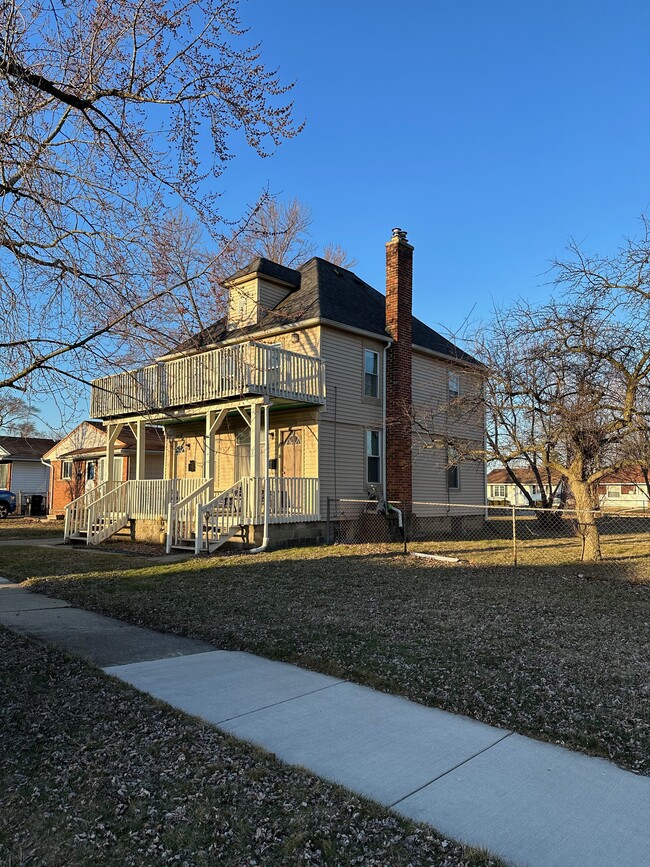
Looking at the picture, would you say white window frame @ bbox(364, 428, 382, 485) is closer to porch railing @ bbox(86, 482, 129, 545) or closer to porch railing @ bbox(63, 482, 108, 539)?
porch railing @ bbox(86, 482, 129, 545)

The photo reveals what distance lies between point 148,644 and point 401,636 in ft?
8.25

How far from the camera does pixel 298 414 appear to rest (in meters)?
16.8

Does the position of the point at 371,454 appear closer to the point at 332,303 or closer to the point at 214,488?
the point at 332,303

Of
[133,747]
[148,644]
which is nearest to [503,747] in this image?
[133,747]

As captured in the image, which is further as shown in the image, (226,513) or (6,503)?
(6,503)

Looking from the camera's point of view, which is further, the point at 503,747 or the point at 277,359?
the point at 277,359

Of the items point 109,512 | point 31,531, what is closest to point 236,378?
point 109,512

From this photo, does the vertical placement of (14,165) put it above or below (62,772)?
above

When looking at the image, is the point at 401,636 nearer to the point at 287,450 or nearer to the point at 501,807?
the point at 501,807

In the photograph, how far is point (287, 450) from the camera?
17219 millimetres

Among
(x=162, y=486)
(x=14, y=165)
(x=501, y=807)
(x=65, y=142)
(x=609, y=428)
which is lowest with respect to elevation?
(x=501, y=807)

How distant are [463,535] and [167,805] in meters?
17.4

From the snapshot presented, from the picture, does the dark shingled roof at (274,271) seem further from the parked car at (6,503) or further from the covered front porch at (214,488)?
the parked car at (6,503)

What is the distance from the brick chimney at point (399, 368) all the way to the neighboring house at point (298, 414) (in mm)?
39
